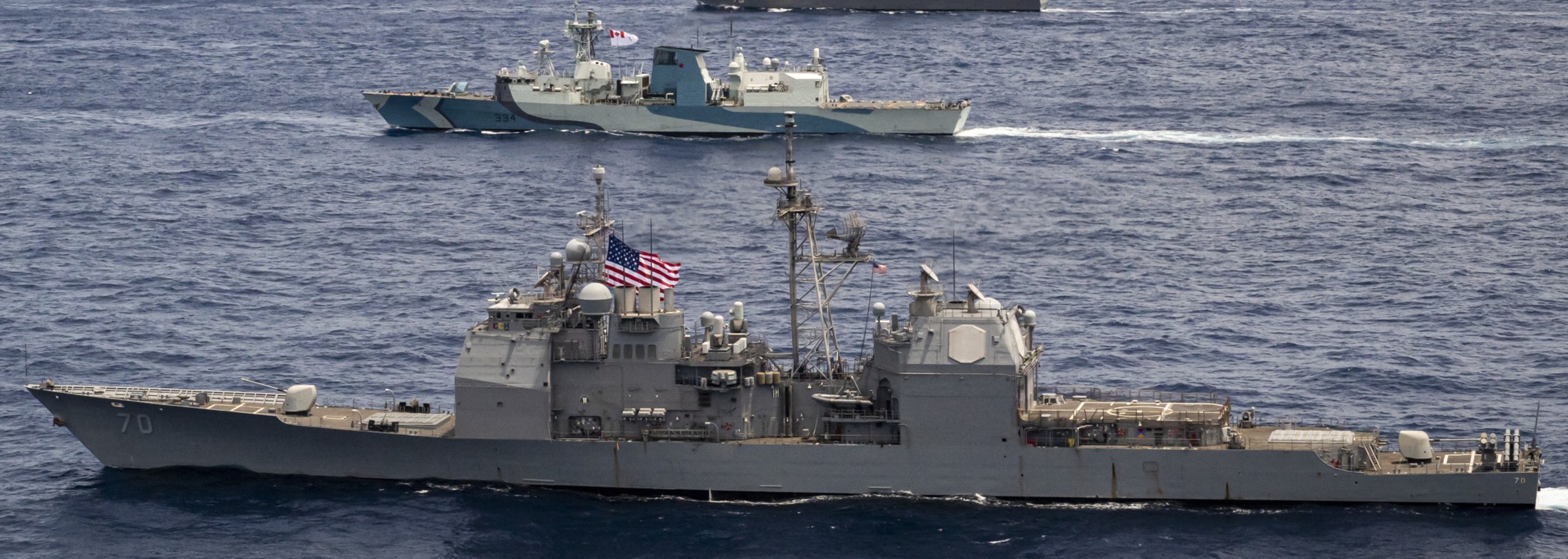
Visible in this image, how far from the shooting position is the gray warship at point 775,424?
55.1 metres

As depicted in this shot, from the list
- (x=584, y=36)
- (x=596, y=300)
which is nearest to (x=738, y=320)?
(x=596, y=300)

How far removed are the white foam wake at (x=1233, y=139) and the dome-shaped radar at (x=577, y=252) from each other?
52.9m

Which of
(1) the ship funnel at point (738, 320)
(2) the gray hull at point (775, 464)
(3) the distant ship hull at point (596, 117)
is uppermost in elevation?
(3) the distant ship hull at point (596, 117)

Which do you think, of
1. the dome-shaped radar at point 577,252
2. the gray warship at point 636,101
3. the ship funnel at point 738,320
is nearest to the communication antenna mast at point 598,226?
the dome-shaped radar at point 577,252

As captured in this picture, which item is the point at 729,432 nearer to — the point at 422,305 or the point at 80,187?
the point at 422,305

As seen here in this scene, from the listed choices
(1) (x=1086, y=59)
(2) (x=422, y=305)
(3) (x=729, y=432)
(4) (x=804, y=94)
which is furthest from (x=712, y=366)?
(1) (x=1086, y=59)

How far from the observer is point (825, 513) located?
5516cm

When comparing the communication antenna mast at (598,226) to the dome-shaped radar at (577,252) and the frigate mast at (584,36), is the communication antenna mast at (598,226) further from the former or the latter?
the frigate mast at (584,36)

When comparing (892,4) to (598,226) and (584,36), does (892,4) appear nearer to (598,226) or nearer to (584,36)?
(584,36)

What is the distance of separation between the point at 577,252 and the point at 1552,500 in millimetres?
27279

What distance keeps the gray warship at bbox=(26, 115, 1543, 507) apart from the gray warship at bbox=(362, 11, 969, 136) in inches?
2141

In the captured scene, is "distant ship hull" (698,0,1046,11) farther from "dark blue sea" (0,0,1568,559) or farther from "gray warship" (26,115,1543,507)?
"gray warship" (26,115,1543,507)

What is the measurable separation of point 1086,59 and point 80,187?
215 feet

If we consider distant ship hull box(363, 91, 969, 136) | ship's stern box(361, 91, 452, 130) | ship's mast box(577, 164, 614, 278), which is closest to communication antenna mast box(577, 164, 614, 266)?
ship's mast box(577, 164, 614, 278)
